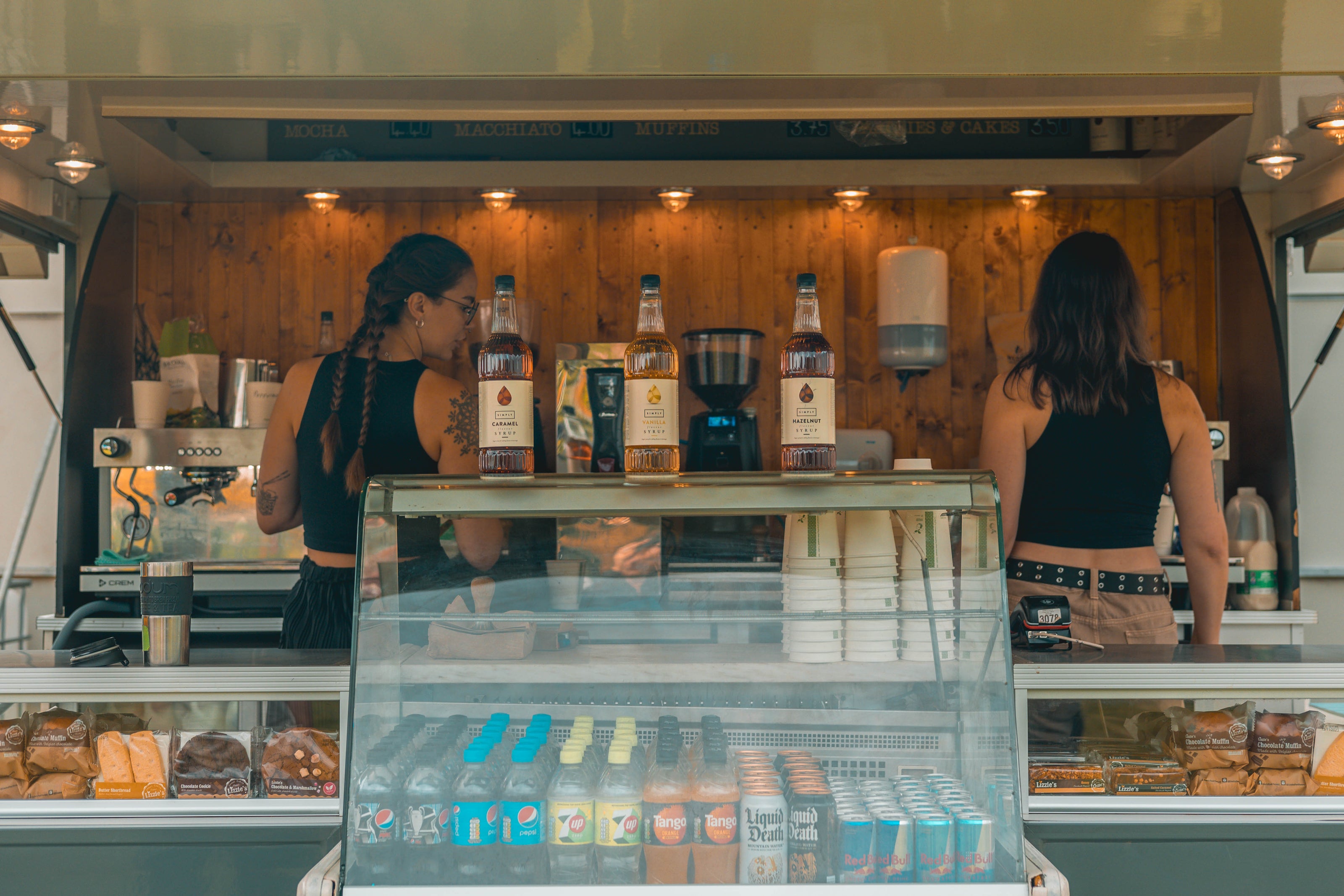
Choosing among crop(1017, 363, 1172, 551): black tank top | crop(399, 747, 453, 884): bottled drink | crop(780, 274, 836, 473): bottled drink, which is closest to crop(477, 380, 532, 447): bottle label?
crop(780, 274, 836, 473): bottled drink

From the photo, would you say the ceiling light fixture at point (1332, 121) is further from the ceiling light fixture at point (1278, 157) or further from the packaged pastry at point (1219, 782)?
the packaged pastry at point (1219, 782)

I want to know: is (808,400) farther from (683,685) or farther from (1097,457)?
(1097,457)

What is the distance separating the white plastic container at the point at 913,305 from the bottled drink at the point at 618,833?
9.62 ft

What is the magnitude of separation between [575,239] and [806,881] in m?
3.32

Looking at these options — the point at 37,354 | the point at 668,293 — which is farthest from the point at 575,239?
the point at 37,354

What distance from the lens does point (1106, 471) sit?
2.23m

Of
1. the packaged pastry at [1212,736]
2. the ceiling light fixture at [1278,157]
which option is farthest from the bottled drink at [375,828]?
the ceiling light fixture at [1278,157]

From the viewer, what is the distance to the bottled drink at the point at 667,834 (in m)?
1.55

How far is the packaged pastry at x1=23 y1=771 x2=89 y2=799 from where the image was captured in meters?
1.77

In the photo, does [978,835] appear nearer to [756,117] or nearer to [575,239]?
[756,117]

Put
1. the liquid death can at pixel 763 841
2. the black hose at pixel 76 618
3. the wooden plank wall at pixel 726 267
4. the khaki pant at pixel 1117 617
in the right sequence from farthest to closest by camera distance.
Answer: the wooden plank wall at pixel 726 267 < the khaki pant at pixel 1117 617 < the black hose at pixel 76 618 < the liquid death can at pixel 763 841

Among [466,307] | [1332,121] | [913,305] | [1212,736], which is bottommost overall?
[1212,736]

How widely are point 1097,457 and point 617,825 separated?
4.32 feet

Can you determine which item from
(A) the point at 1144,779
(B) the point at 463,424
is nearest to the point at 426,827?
(B) the point at 463,424
